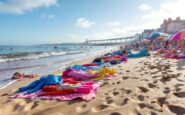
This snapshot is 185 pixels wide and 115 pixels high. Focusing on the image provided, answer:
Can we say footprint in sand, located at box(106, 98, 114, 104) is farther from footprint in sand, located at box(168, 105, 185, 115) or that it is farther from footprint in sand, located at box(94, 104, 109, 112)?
footprint in sand, located at box(168, 105, 185, 115)

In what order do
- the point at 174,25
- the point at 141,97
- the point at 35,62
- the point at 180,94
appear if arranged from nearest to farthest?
the point at 180,94 → the point at 141,97 → the point at 35,62 → the point at 174,25

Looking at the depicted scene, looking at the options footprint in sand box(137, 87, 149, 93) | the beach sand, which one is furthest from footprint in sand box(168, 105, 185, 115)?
footprint in sand box(137, 87, 149, 93)

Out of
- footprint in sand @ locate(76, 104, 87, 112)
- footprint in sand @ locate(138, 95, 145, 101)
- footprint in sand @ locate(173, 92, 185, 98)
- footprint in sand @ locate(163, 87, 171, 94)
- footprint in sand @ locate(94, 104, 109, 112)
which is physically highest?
footprint in sand @ locate(173, 92, 185, 98)

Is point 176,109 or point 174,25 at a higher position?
point 174,25

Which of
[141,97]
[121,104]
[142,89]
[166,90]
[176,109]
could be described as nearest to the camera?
[176,109]

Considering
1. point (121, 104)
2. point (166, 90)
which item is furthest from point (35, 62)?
point (121, 104)

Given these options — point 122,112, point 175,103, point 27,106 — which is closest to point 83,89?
point 27,106

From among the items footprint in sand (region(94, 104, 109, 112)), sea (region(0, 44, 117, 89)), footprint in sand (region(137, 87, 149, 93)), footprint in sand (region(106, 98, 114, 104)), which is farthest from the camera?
sea (region(0, 44, 117, 89))

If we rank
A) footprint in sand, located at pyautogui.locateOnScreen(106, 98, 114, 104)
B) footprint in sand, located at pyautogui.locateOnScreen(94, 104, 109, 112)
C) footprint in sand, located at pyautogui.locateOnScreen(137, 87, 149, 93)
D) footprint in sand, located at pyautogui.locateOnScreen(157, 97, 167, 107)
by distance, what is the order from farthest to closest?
footprint in sand, located at pyautogui.locateOnScreen(137, 87, 149, 93)
footprint in sand, located at pyautogui.locateOnScreen(106, 98, 114, 104)
footprint in sand, located at pyautogui.locateOnScreen(94, 104, 109, 112)
footprint in sand, located at pyautogui.locateOnScreen(157, 97, 167, 107)

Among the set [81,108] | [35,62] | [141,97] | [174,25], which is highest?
[174,25]

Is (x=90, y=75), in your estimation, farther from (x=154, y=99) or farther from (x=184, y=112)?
(x=184, y=112)

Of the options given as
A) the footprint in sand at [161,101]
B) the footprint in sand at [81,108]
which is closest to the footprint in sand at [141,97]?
the footprint in sand at [161,101]

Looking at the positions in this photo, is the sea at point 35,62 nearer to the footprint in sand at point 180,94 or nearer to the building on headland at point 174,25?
the footprint in sand at point 180,94

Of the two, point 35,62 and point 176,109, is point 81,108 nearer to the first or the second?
point 176,109
